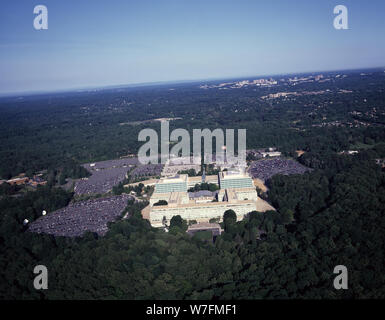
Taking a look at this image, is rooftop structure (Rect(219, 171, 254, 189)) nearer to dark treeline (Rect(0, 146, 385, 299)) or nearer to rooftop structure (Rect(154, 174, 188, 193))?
rooftop structure (Rect(154, 174, 188, 193))

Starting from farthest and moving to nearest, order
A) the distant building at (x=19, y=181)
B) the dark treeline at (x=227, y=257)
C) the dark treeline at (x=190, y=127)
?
the dark treeline at (x=190, y=127), the distant building at (x=19, y=181), the dark treeline at (x=227, y=257)

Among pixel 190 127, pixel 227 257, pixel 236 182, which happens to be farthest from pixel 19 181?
pixel 227 257

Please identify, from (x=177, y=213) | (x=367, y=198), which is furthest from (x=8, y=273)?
(x=367, y=198)

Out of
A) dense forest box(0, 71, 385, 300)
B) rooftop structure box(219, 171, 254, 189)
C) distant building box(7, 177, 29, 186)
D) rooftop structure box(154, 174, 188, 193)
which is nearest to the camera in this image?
dense forest box(0, 71, 385, 300)

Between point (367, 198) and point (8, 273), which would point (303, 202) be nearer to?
point (367, 198)

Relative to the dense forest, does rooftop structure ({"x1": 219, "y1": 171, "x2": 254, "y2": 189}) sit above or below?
above

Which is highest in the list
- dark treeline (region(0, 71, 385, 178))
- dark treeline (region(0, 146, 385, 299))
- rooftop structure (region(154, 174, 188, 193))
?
dark treeline (region(0, 71, 385, 178))

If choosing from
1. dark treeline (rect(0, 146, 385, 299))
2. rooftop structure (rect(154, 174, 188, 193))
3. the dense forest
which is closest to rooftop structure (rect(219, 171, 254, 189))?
the dense forest

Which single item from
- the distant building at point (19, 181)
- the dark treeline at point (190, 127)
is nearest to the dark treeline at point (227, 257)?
the distant building at point (19, 181)

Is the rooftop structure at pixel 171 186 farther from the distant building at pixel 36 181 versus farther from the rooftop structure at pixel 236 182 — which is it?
the distant building at pixel 36 181
